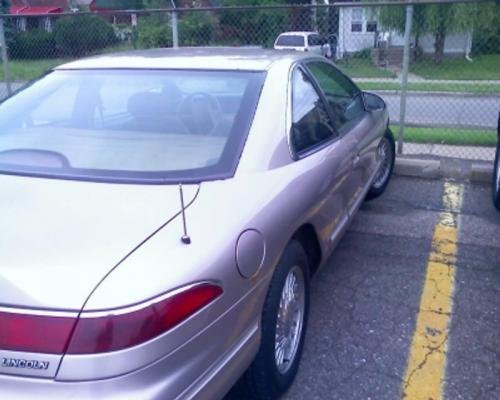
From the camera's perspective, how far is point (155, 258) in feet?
6.17

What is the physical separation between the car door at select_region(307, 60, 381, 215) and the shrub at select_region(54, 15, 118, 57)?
6.12m

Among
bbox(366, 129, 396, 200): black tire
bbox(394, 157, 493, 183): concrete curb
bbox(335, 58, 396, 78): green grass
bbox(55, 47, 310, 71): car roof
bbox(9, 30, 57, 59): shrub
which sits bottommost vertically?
bbox(394, 157, 493, 183): concrete curb

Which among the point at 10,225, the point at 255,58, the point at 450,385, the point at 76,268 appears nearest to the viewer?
the point at 76,268

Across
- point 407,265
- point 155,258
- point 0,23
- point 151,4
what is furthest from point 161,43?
point 151,4

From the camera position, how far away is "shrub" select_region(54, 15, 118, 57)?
9.70m

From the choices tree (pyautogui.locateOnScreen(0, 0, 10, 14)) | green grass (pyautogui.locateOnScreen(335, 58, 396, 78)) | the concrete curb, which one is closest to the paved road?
green grass (pyautogui.locateOnScreen(335, 58, 396, 78))

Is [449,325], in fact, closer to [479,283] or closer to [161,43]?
[479,283]

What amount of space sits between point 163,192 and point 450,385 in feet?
5.68

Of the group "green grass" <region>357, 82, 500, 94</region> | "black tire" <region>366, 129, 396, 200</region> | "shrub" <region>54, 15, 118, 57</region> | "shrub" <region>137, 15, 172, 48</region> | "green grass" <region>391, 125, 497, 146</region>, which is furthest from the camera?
"shrub" <region>137, 15, 172, 48</region>

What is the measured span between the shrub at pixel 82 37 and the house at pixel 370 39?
12.4 ft

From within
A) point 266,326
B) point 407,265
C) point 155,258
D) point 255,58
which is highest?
point 255,58

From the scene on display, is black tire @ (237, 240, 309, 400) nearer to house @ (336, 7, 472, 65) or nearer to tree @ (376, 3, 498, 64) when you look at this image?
house @ (336, 7, 472, 65)

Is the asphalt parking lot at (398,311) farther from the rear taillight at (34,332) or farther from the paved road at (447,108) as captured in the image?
the paved road at (447,108)

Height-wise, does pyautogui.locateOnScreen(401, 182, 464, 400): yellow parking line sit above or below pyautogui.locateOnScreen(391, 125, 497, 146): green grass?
above
